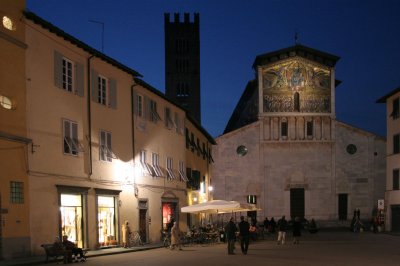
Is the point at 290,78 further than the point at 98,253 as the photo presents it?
Yes

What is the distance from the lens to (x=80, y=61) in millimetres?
25422

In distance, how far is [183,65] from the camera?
92375 millimetres

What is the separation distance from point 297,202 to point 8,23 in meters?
46.6

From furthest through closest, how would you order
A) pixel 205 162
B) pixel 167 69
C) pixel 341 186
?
pixel 167 69 → pixel 341 186 → pixel 205 162

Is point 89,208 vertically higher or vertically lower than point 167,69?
lower

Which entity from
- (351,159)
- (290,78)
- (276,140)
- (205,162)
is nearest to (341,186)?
(351,159)

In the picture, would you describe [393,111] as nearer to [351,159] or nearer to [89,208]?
[351,159]

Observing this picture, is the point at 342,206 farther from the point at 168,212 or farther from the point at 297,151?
the point at 168,212

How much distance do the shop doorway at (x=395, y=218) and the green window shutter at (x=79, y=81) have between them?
30.3 meters

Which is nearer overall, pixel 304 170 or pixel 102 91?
pixel 102 91

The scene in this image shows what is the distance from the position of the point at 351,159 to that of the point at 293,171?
6.34m

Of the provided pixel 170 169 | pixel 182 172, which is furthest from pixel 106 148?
pixel 182 172

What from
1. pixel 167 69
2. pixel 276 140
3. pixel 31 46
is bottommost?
pixel 276 140

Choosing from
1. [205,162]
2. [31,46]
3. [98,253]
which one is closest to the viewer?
[31,46]
